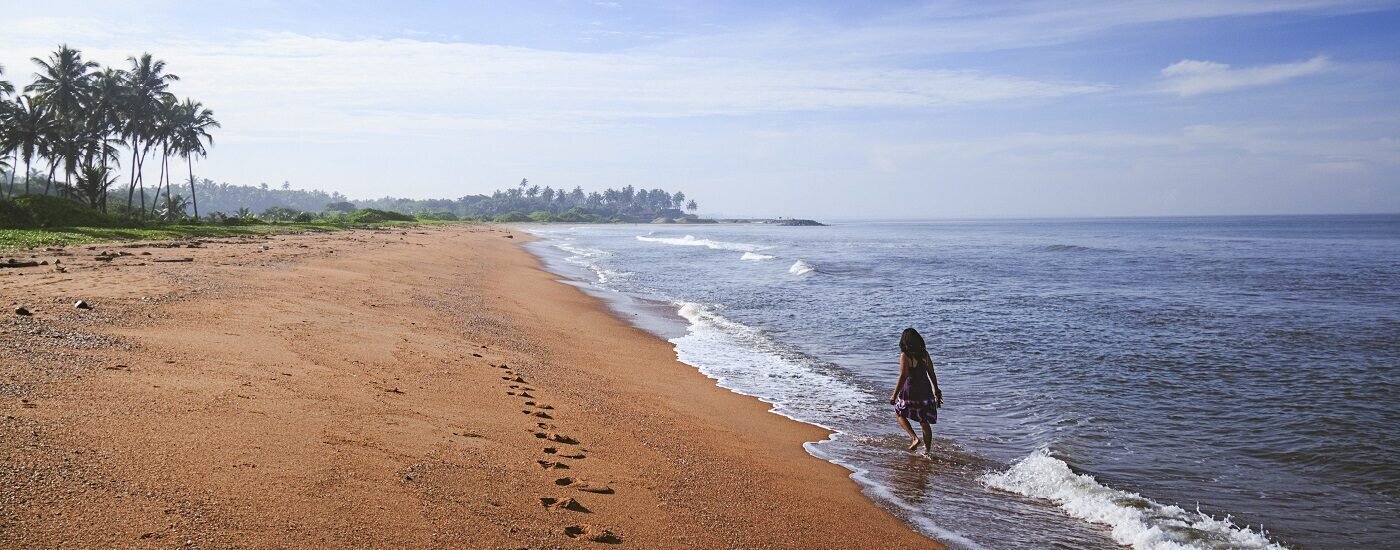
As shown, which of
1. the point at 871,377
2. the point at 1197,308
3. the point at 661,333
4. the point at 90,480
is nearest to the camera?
the point at 90,480

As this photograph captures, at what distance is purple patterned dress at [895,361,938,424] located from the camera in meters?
8.84

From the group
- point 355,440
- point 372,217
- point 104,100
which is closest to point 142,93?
point 104,100

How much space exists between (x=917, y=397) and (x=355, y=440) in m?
Result: 5.98

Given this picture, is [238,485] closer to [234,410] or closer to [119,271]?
[234,410]

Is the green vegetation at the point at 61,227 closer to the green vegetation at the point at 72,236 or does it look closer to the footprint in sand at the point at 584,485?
the green vegetation at the point at 72,236

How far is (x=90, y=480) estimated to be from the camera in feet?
14.7

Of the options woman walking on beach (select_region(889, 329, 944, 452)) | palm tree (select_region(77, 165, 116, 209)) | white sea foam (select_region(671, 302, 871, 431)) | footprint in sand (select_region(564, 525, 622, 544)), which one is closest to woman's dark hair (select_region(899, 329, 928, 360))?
woman walking on beach (select_region(889, 329, 944, 452))

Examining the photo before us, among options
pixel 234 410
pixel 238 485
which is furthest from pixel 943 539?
pixel 234 410

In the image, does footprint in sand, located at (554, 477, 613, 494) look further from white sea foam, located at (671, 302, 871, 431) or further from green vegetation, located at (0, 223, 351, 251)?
green vegetation, located at (0, 223, 351, 251)

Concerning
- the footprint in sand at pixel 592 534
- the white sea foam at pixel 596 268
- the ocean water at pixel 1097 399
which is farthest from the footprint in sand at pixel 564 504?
the white sea foam at pixel 596 268

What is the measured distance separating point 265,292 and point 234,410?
→ 795 centimetres

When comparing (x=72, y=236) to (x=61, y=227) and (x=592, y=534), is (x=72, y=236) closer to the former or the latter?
(x=61, y=227)

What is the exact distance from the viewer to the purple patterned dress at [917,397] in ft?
29.0

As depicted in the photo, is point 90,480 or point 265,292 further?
point 265,292
